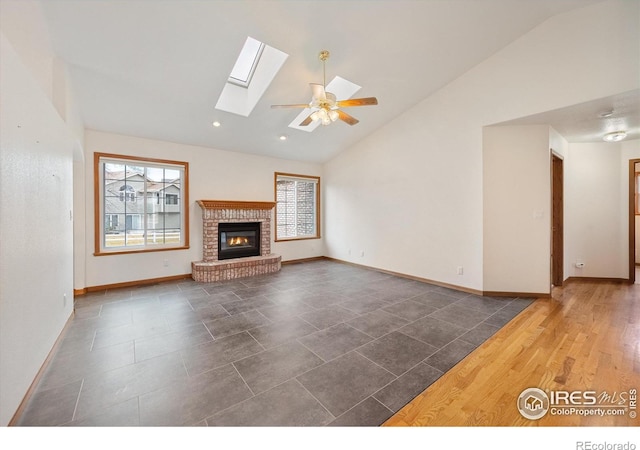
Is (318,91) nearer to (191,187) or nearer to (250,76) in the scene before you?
(250,76)

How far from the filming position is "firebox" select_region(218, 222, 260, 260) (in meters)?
5.59

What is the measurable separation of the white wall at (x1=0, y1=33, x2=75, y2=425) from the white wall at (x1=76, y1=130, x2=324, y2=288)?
1943 mm

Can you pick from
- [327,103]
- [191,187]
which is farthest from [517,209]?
[191,187]

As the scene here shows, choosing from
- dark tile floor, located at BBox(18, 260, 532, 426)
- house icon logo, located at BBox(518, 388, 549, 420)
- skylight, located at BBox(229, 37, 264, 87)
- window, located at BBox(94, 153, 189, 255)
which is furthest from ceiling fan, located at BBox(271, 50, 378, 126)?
window, located at BBox(94, 153, 189, 255)

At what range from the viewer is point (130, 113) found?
13.1 feet

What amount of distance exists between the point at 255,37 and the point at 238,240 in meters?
4.03

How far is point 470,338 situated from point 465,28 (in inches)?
147

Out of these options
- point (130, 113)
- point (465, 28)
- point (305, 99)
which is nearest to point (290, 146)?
point (305, 99)

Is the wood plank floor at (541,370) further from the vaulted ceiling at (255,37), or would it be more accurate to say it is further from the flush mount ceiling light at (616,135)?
the vaulted ceiling at (255,37)

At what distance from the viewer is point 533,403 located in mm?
1707

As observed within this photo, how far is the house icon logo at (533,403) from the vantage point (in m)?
1.62

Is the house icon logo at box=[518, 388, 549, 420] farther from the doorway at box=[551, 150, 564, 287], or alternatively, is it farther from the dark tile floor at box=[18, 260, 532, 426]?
the doorway at box=[551, 150, 564, 287]

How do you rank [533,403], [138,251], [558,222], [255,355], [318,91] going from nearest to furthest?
[533,403]
[255,355]
[318,91]
[558,222]
[138,251]
